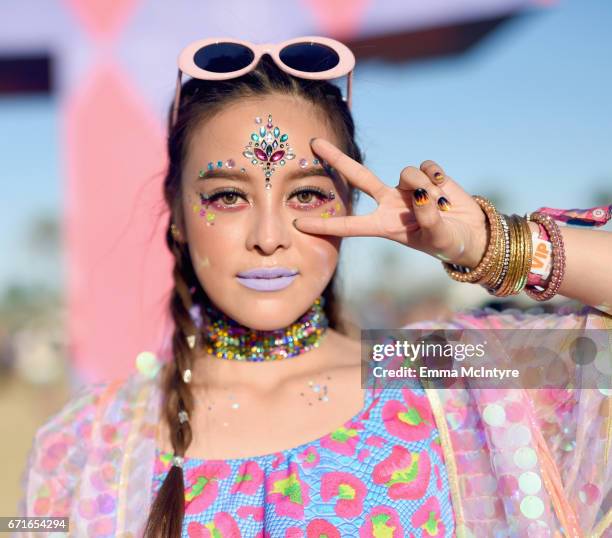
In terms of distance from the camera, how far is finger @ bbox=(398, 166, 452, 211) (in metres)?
1.32

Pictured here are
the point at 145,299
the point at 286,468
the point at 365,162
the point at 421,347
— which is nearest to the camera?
the point at 286,468

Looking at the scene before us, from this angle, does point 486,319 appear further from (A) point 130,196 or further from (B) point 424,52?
(B) point 424,52

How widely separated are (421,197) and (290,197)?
32cm

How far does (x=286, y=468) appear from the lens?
1.46m

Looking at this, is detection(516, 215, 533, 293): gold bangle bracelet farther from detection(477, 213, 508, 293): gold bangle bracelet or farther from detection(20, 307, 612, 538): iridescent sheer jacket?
detection(20, 307, 612, 538): iridescent sheer jacket

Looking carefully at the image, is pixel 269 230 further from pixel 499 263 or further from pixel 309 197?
pixel 499 263

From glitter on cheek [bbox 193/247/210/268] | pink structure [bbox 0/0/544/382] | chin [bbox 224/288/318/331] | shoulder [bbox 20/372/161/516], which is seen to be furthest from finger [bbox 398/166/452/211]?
pink structure [bbox 0/0/544/382]

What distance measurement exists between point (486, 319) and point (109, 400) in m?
0.91

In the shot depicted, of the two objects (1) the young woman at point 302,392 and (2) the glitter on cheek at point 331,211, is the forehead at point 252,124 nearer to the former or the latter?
(1) the young woman at point 302,392

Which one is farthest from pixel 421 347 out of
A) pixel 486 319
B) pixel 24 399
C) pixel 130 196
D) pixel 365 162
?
pixel 24 399

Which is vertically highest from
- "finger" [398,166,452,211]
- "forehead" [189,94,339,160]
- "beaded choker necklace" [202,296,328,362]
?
"forehead" [189,94,339,160]

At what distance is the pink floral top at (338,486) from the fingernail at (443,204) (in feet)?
1.52

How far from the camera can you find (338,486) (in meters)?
1.42

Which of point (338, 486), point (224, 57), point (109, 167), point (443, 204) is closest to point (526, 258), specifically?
point (443, 204)
